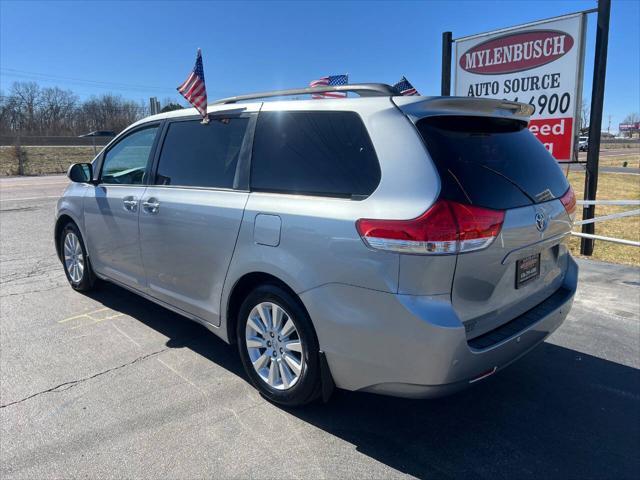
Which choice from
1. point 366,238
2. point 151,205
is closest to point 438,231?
point 366,238

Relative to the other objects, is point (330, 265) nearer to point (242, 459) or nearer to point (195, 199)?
point (242, 459)

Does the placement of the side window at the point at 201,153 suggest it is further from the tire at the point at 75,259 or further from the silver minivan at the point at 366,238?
→ the tire at the point at 75,259

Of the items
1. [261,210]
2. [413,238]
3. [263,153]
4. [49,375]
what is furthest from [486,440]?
[49,375]

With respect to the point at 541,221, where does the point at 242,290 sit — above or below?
below

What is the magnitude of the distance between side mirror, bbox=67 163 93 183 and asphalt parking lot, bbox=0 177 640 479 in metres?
1.39

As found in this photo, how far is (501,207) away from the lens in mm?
2643

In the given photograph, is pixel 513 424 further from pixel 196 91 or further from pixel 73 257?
pixel 73 257

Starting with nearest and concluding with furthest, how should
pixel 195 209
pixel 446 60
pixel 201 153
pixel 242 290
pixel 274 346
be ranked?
pixel 274 346
pixel 242 290
pixel 195 209
pixel 201 153
pixel 446 60

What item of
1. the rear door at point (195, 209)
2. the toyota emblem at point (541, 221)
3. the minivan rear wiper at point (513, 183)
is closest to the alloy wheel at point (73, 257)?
the rear door at point (195, 209)

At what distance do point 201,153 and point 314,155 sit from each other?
3.93ft

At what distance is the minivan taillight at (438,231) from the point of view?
2410mm

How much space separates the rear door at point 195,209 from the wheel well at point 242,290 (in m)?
0.12

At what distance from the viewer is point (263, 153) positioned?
10.8ft

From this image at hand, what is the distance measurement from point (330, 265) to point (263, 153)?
1.01m
